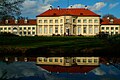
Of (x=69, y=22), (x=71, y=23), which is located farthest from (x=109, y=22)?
(x=69, y=22)

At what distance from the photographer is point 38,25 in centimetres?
10081

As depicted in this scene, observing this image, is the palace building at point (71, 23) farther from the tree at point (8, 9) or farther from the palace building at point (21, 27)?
the tree at point (8, 9)

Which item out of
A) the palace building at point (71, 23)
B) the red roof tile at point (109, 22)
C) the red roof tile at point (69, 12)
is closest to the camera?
the palace building at point (71, 23)

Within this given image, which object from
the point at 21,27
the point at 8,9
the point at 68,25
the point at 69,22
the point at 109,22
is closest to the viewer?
the point at 8,9

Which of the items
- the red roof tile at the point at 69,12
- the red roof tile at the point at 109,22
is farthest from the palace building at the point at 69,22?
the red roof tile at the point at 109,22

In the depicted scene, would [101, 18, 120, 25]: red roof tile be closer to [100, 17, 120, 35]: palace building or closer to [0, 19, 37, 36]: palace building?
[100, 17, 120, 35]: palace building

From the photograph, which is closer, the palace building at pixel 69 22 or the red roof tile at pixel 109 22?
the palace building at pixel 69 22

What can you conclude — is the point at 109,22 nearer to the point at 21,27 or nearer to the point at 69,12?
the point at 69,12

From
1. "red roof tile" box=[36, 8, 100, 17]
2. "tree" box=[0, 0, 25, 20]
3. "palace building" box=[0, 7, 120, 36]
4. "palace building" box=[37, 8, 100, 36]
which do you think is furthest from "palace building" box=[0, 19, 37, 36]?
"tree" box=[0, 0, 25, 20]

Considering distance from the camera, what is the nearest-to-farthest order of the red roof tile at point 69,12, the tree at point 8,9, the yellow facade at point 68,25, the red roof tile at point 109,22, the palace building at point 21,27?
the tree at point 8,9 → the yellow facade at point 68,25 → the red roof tile at point 69,12 → the red roof tile at point 109,22 → the palace building at point 21,27

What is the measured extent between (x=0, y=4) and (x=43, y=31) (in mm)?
71111

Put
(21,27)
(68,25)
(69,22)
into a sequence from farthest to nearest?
(21,27) → (69,22) → (68,25)

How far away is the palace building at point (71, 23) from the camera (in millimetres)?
95031

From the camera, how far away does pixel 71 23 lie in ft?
312
